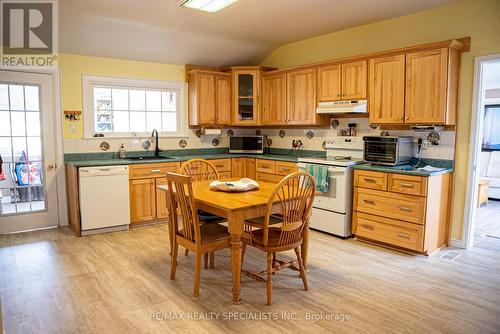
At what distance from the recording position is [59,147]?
4633 millimetres

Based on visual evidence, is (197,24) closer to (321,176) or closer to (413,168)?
(321,176)

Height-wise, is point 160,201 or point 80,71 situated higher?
point 80,71

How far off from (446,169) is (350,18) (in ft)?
6.66

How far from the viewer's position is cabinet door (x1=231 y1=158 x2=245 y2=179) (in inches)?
218

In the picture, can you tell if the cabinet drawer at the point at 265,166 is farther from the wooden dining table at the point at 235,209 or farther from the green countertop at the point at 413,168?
the wooden dining table at the point at 235,209

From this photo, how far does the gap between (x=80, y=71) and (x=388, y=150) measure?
3.90m

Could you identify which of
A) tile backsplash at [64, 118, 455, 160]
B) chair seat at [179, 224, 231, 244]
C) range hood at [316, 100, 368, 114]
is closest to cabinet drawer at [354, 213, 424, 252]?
tile backsplash at [64, 118, 455, 160]

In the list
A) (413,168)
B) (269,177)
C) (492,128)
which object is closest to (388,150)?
(413,168)

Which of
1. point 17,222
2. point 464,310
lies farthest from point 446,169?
point 17,222

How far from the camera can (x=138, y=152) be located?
17.1 feet

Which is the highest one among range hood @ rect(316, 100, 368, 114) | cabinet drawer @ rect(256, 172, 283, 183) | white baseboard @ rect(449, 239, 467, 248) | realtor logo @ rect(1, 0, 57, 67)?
realtor logo @ rect(1, 0, 57, 67)

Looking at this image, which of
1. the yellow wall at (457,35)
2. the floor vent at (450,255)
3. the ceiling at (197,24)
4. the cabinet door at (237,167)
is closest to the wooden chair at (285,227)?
the floor vent at (450,255)

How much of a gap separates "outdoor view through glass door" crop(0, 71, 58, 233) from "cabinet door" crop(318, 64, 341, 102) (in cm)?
340

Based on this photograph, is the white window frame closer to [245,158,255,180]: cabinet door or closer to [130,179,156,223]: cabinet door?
[130,179,156,223]: cabinet door
